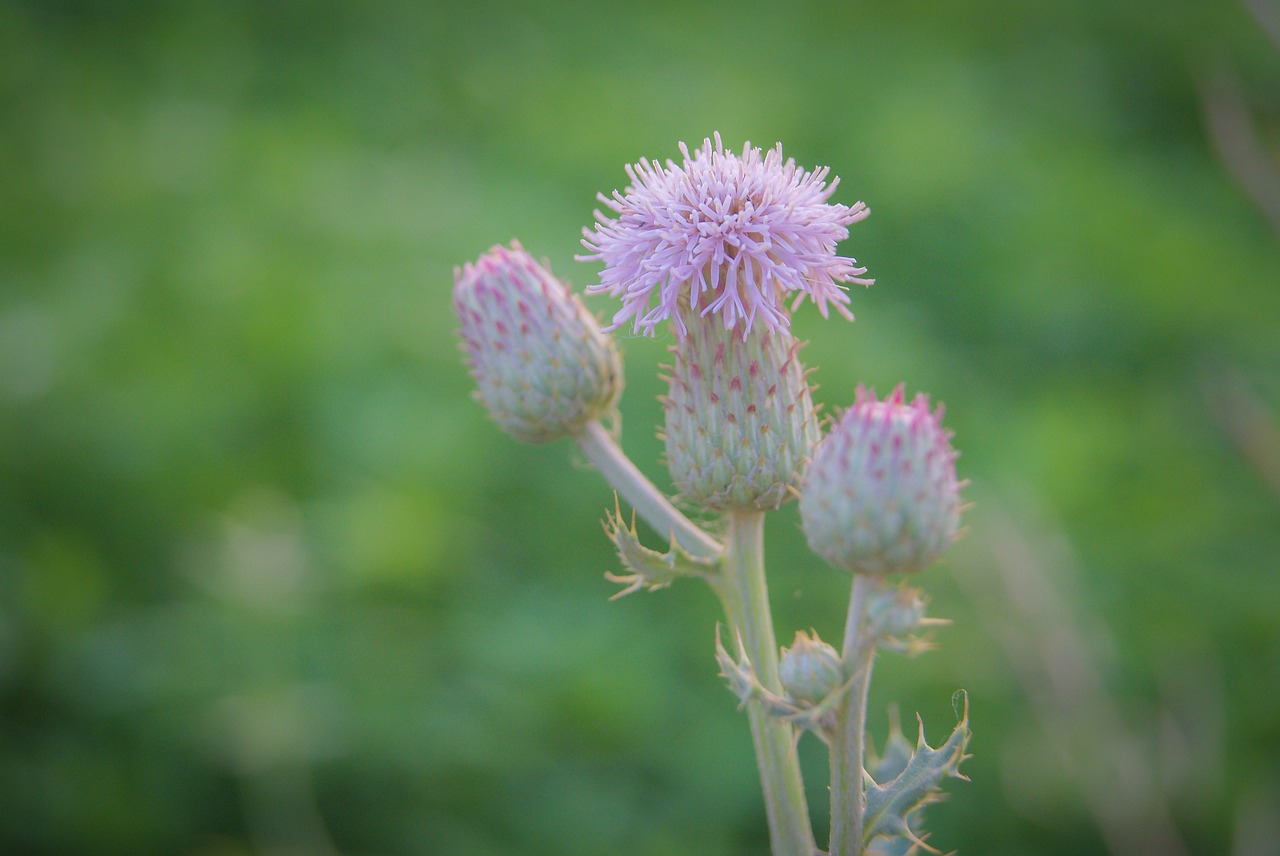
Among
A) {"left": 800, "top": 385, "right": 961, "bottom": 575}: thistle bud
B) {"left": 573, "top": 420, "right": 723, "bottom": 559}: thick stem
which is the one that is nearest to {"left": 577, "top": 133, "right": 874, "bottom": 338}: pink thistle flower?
{"left": 800, "top": 385, "right": 961, "bottom": 575}: thistle bud

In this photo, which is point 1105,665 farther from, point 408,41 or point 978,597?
point 408,41

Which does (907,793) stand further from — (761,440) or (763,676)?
(761,440)

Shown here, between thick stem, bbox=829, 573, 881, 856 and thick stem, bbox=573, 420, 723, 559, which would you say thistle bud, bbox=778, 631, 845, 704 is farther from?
Result: thick stem, bbox=573, 420, 723, 559

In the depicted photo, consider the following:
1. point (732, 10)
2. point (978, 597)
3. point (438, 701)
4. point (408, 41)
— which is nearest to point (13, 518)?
point (438, 701)

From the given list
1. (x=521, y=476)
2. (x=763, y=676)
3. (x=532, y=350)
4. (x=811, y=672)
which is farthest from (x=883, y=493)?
(x=521, y=476)

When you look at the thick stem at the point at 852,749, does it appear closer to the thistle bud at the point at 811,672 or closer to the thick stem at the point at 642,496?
the thistle bud at the point at 811,672
